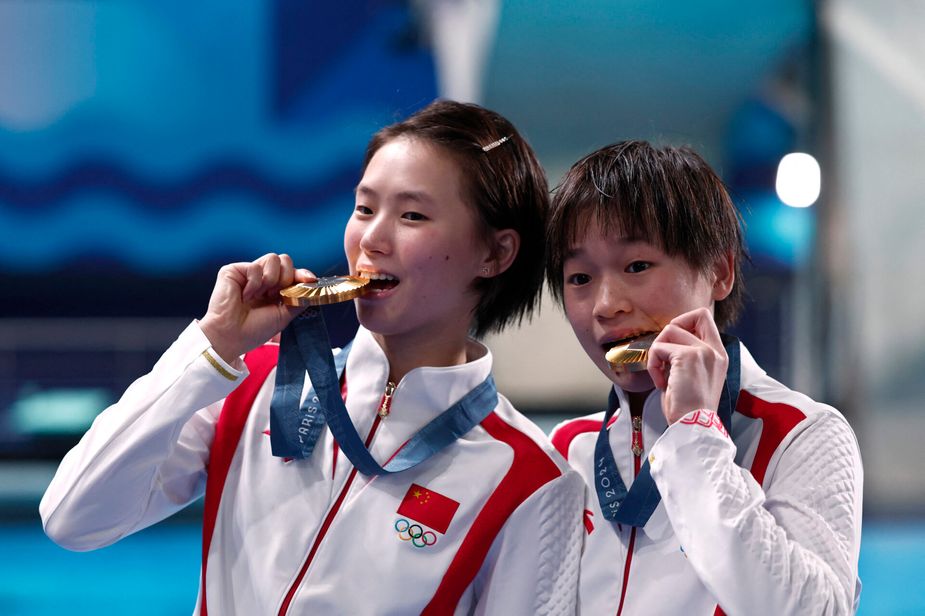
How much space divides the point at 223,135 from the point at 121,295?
1.46 meters

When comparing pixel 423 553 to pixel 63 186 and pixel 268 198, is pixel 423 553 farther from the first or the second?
pixel 63 186

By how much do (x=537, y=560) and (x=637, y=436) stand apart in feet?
0.95

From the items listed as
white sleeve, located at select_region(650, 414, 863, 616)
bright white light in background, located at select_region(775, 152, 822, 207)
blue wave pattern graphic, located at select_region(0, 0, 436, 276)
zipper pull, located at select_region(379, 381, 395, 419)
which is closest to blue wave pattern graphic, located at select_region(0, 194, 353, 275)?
blue wave pattern graphic, located at select_region(0, 0, 436, 276)

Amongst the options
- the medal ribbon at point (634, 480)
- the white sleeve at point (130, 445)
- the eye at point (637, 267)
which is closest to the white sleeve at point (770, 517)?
the medal ribbon at point (634, 480)

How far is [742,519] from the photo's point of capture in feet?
4.85

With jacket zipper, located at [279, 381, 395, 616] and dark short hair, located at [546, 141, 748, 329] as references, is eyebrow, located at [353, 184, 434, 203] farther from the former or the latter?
jacket zipper, located at [279, 381, 395, 616]

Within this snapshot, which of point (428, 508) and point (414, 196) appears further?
point (414, 196)

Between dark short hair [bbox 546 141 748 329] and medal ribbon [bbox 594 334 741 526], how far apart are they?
192mm

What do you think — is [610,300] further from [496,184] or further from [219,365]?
[219,365]

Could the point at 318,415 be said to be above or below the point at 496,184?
below

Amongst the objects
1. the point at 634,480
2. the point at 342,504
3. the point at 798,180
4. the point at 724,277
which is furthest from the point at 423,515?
the point at 798,180

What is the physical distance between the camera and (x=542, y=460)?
1.94m

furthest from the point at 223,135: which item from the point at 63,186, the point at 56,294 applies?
the point at 56,294

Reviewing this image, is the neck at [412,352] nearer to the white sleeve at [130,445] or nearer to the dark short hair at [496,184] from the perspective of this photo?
the dark short hair at [496,184]
